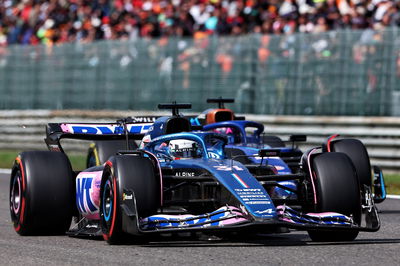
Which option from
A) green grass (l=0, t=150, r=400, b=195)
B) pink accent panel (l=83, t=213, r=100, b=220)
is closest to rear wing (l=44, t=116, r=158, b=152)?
pink accent panel (l=83, t=213, r=100, b=220)

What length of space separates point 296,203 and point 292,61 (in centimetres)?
932

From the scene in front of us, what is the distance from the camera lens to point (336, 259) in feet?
25.3

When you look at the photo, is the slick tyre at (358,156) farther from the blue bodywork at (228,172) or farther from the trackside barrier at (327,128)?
the trackside barrier at (327,128)

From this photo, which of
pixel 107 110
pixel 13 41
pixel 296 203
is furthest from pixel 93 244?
pixel 13 41

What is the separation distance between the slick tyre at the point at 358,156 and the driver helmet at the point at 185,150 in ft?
10.0

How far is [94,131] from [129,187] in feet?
11.0

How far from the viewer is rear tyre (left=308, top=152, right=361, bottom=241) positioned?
9.06 metres

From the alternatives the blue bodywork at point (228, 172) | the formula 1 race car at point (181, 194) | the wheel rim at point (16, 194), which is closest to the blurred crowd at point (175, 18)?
the formula 1 race car at point (181, 194)

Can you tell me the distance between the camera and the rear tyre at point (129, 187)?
8.63 metres

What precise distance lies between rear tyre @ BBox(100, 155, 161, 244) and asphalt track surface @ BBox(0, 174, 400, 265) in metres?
0.17

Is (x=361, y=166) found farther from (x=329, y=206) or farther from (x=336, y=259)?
(x=336, y=259)

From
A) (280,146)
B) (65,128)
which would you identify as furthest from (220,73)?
(65,128)

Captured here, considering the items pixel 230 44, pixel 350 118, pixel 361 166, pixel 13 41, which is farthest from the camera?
pixel 13 41

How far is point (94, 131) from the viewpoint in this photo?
11.9m
